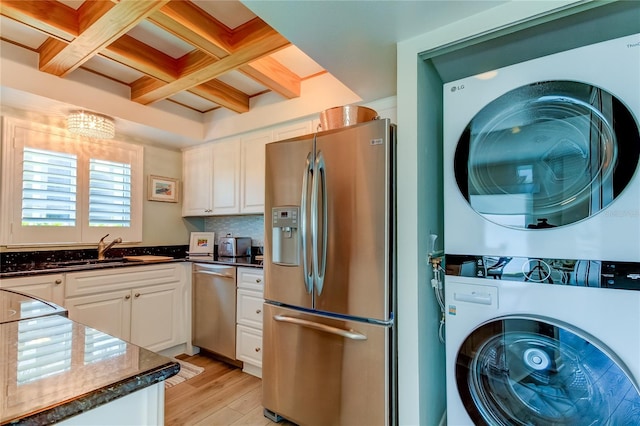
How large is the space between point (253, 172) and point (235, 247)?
0.79 metres

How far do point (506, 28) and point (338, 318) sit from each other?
5.19ft

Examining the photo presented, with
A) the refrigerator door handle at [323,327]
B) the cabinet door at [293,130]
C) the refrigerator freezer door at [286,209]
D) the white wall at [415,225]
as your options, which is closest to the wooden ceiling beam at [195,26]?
the refrigerator freezer door at [286,209]

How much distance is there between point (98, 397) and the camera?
0.56 meters

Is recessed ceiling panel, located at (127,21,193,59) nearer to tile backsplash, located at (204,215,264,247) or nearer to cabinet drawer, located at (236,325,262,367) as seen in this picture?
tile backsplash, located at (204,215,264,247)

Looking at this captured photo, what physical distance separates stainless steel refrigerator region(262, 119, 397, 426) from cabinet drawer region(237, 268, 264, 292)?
20.7 inches

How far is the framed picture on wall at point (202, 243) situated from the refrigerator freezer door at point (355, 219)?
2.05 metres

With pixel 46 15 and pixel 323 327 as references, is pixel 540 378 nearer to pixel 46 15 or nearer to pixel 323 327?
pixel 323 327

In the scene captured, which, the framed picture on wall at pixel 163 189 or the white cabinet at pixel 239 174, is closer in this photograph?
the white cabinet at pixel 239 174

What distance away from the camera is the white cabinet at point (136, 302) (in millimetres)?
2328

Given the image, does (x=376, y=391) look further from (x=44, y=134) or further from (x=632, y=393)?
(x=44, y=134)

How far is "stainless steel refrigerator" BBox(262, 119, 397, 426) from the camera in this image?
1.54 meters

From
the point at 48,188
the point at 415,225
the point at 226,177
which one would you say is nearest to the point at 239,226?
the point at 226,177

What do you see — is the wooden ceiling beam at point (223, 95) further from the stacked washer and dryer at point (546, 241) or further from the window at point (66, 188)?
the stacked washer and dryer at point (546, 241)

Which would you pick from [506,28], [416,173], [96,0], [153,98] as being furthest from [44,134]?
[506,28]
